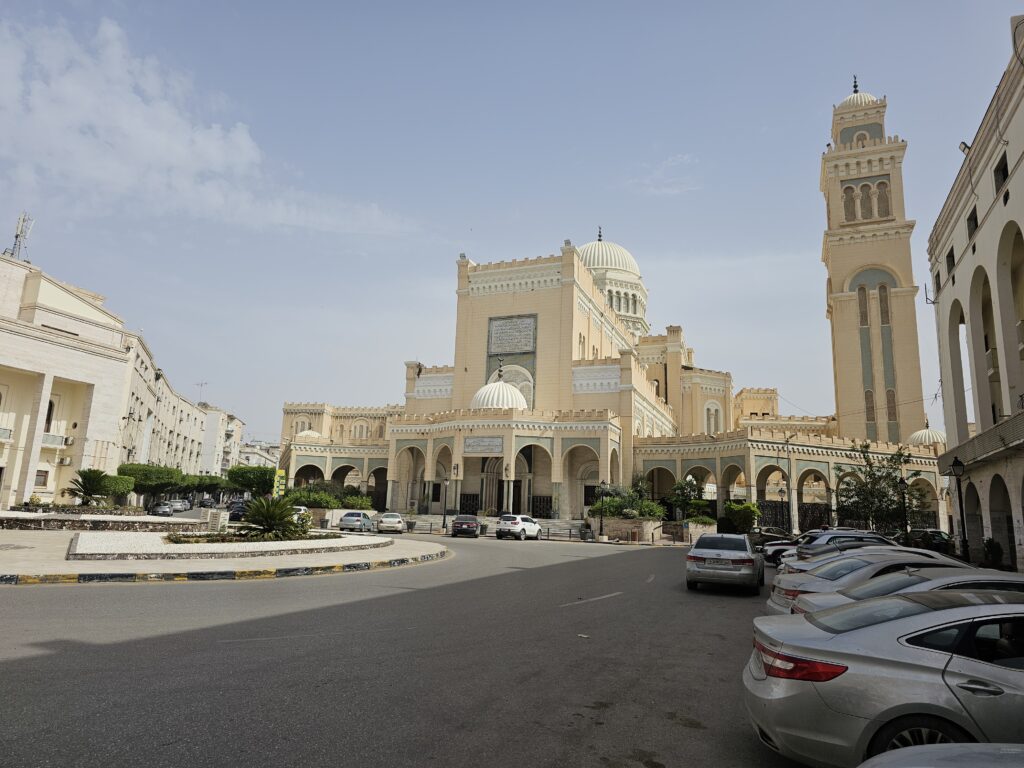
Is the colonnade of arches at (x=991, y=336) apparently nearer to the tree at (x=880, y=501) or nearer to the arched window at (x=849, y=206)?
the tree at (x=880, y=501)

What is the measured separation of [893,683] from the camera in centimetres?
381

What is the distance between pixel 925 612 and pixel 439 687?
362cm

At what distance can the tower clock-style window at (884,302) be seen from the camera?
47.8 metres

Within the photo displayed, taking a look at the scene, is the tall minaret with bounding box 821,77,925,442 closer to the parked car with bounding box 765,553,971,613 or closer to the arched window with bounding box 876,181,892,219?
the arched window with bounding box 876,181,892,219

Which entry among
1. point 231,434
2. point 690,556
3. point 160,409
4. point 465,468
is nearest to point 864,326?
point 465,468

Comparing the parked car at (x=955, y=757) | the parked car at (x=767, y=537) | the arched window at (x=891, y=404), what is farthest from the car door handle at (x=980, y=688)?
the arched window at (x=891, y=404)

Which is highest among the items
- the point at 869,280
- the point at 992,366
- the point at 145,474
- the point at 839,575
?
the point at 869,280

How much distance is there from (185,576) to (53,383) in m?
32.1

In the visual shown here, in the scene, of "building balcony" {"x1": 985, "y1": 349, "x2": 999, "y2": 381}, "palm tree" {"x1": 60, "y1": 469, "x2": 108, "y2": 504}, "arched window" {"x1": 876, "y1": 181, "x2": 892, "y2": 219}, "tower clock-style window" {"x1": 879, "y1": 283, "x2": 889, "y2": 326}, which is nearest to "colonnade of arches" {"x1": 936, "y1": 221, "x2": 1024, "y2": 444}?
"building balcony" {"x1": 985, "y1": 349, "x2": 999, "y2": 381}

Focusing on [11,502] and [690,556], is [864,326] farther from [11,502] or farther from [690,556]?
[11,502]

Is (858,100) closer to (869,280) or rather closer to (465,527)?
(869,280)

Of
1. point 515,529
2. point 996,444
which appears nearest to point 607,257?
point 515,529

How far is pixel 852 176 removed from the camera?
5134 centimetres

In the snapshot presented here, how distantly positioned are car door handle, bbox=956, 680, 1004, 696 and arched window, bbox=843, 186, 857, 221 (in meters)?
54.4
